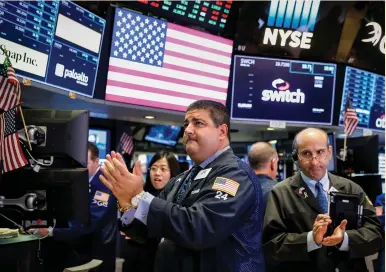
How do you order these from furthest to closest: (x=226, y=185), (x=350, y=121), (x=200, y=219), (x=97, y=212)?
(x=350, y=121) → (x=97, y=212) → (x=226, y=185) → (x=200, y=219)

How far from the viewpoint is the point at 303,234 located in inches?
85.2

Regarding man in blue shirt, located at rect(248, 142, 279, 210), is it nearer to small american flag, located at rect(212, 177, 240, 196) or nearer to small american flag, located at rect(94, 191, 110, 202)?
small american flag, located at rect(94, 191, 110, 202)

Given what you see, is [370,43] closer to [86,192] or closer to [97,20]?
[97,20]

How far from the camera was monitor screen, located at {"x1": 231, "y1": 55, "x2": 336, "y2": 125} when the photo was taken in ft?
15.6

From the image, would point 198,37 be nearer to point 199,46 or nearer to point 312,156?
point 199,46

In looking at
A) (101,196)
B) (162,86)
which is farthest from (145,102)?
(101,196)

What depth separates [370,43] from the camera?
5324 millimetres

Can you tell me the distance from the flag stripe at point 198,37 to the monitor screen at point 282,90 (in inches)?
9.0

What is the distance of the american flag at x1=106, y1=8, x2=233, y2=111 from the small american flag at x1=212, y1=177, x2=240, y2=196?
2.43 meters

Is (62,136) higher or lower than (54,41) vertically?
lower

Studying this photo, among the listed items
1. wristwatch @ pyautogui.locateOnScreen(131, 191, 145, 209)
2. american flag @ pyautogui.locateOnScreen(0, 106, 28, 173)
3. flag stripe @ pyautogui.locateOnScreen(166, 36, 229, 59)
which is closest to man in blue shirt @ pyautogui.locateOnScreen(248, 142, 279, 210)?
flag stripe @ pyautogui.locateOnScreen(166, 36, 229, 59)

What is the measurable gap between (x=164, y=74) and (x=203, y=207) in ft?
9.10

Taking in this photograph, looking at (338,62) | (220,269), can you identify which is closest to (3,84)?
(220,269)

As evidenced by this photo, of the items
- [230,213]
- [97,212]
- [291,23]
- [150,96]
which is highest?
[291,23]
